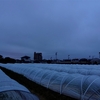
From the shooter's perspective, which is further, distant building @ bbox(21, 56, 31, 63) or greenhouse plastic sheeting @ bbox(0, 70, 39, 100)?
distant building @ bbox(21, 56, 31, 63)

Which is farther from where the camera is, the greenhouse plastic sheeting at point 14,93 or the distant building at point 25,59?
the distant building at point 25,59

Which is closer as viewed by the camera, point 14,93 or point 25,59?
point 14,93

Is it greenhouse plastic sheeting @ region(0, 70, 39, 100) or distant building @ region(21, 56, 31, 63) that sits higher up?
distant building @ region(21, 56, 31, 63)

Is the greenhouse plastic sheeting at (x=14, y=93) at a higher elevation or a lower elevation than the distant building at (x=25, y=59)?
lower

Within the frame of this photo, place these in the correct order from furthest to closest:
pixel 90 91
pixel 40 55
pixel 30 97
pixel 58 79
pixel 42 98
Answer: pixel 40 55 → pixel 58 79 → pixel 42 98 → pixel 90 91 → pixel 30 97

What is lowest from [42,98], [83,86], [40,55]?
[42,98]

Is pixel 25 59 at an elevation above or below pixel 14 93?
above

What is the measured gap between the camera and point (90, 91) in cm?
986

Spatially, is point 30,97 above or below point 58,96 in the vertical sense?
above

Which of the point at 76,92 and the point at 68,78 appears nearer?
the point at 76,92

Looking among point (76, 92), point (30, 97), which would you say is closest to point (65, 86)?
point (76, 92)

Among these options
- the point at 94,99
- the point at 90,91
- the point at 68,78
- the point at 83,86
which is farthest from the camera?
the point at 68,78

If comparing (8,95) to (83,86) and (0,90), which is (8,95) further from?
(83,86)

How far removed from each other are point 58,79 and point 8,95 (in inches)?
330
